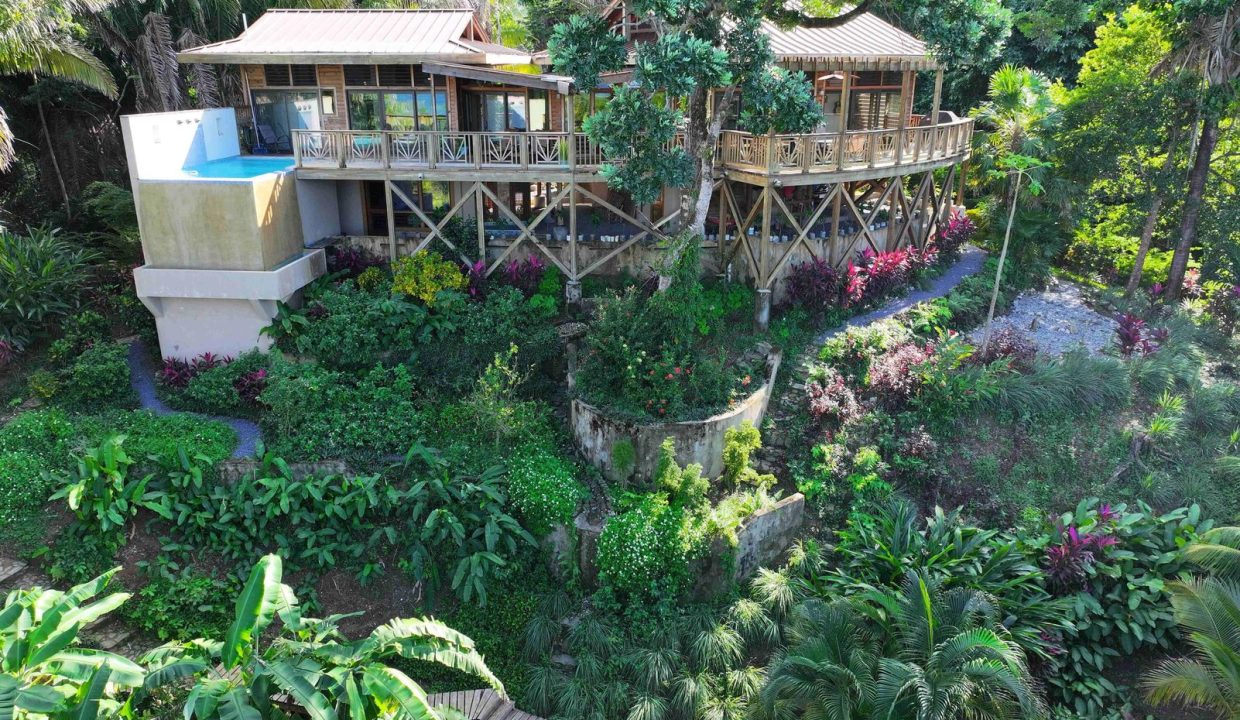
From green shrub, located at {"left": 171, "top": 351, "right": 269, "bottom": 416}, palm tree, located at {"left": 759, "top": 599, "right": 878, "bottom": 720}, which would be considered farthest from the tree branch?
green shrub, located at {"left": 171, "top": 351, "right": 269, "bottom": 416}

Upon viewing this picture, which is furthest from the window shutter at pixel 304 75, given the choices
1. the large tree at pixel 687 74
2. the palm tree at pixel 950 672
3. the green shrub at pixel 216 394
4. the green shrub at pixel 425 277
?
the palm tree at pixel 950 672

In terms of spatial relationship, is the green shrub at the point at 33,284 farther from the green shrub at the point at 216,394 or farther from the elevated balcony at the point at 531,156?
the elevated balcony at the point at 531,156

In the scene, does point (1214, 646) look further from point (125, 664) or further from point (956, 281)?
point (125, 664)

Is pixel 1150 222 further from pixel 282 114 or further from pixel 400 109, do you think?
pixel 282 114

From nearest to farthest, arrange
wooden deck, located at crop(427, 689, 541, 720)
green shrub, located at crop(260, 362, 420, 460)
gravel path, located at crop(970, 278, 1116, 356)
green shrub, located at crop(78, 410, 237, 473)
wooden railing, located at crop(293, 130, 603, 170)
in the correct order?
wooden deck, located at crop(427, 689, 541, 720)
green shrub, located at crop(78, 410, 237, 473)
green shrub, located at crop(260, 362, 420, 460)
wooden railing, located at crop(293, 130, 603, 170)
gravel path, located at crop(970, 278, 1116, 356)

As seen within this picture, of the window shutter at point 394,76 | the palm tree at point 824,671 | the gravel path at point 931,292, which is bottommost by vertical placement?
the palm tree at point 824,671

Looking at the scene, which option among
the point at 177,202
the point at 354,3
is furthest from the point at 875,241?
the point at 354,3

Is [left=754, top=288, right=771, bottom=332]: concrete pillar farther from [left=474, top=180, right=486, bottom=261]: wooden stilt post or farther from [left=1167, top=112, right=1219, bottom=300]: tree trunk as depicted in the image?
[left=1167, top=112, right=1219, bottom=300]: tree trunk

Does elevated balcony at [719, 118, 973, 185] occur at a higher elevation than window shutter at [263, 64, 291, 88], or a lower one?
lower
